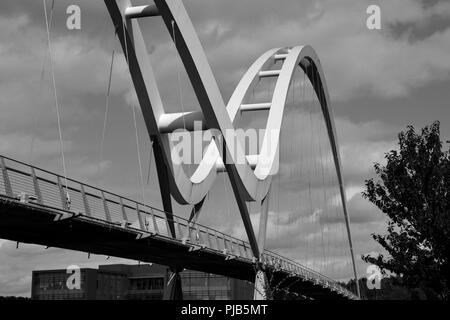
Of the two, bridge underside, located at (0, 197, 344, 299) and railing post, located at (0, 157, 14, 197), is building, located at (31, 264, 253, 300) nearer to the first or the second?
bridge underside, located at (0, 197, 344, 299)

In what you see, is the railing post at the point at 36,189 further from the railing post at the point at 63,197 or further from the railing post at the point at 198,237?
the railing post at the point at 198,237

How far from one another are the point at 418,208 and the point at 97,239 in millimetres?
11659

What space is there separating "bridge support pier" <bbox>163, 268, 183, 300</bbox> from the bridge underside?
62 centimetres

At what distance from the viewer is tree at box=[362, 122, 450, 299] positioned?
24766mm

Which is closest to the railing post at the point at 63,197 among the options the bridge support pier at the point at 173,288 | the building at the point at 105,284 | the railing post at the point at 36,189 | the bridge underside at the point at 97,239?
the bridge underside at the point at 97,239

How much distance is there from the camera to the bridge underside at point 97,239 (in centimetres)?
2180

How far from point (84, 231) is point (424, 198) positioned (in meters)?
11.8

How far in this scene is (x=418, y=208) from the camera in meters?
25.5

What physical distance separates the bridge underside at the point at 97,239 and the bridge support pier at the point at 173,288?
0.62 metres

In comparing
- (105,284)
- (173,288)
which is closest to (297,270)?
(173,288)

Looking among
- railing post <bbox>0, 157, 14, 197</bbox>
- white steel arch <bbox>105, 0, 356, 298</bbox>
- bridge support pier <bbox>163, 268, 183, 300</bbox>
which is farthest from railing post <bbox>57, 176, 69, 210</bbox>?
bridge support pier <bbox>163, 268, 183, 300</bbox>

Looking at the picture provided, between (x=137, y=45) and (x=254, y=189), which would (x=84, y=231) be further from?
(x=254, y=189)

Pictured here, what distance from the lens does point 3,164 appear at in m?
19.1
